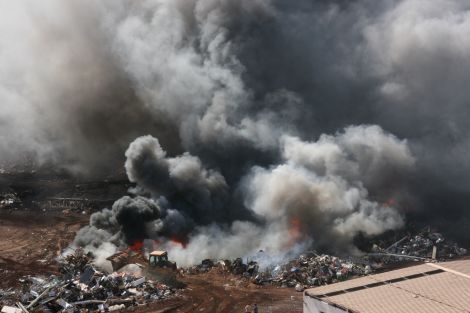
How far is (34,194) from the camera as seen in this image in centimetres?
4859

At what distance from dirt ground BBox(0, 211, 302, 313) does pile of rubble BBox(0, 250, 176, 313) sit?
1119 millimetres

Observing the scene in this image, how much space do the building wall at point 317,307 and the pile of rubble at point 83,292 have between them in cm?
1255

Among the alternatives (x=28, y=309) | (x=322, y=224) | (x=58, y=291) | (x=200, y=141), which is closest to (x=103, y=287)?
(x=58, y=291)

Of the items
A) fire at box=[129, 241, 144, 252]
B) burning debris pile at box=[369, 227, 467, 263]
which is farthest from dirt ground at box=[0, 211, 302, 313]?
burning debris pile at box=[369, 227, 467, 263]

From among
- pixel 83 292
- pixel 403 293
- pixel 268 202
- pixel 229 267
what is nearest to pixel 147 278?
pixel 83 292

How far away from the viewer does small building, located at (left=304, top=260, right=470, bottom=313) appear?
517 inches

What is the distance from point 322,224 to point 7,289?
19.8m

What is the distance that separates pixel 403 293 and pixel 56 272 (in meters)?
22.0

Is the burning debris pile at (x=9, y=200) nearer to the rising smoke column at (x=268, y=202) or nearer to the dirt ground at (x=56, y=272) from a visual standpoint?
the dirt ground at (x=56, y=272)

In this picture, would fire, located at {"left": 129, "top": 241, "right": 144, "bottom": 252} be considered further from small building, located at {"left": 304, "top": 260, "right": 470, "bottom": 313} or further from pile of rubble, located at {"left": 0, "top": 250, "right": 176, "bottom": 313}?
small building, located at {"left": 304, "top": 260, "right": 470, "bottom": 313}

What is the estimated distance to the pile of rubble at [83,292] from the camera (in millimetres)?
24125

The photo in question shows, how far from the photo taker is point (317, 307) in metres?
14.5

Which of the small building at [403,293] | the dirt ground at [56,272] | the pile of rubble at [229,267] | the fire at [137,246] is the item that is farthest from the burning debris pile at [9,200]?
the small building at [403,293]

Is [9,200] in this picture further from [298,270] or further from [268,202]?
[298,270]
